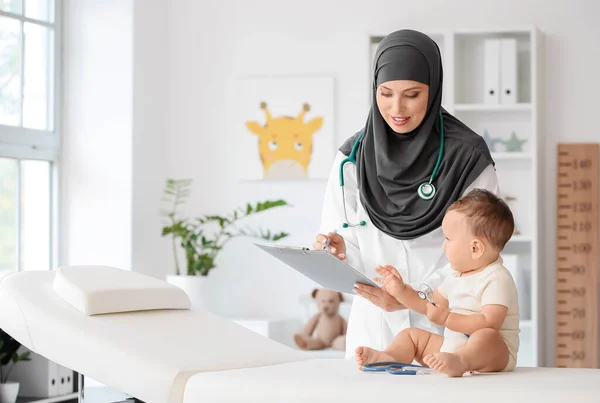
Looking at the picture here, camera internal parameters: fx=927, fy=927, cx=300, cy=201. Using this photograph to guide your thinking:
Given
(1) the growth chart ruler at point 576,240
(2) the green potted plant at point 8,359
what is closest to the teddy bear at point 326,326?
(1) the growth chart ruler at point 576,240

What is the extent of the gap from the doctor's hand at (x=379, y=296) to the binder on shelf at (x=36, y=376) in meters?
1.85

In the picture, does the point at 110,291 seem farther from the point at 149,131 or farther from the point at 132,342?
the point at 149,131

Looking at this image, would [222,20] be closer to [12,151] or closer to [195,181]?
[195,181]

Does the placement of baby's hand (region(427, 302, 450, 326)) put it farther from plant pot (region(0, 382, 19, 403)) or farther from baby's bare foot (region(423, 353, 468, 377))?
plant pot (region(0, 382, 19, 403))

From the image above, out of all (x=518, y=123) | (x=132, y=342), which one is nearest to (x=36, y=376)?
(x=132, y=342)

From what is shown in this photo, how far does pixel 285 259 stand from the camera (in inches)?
76.1

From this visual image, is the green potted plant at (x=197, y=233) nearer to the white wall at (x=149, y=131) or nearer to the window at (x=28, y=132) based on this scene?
the white wall at (x=149, y=131)

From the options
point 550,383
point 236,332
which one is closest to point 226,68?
point 236,332

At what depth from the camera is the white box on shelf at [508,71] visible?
165 inches

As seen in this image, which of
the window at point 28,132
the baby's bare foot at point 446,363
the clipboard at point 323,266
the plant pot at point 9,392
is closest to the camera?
the baby's bare foot at point 446,363

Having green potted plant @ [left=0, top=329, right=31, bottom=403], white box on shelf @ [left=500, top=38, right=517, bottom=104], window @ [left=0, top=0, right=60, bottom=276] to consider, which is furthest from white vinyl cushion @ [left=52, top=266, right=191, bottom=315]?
white box on shelf @ [left=500, top=38, right=517, bottom=104]

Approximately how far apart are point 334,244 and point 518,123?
7.97 feet

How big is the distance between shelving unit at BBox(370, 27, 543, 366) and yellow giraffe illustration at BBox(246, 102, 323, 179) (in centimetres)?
53

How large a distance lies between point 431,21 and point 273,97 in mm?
846
